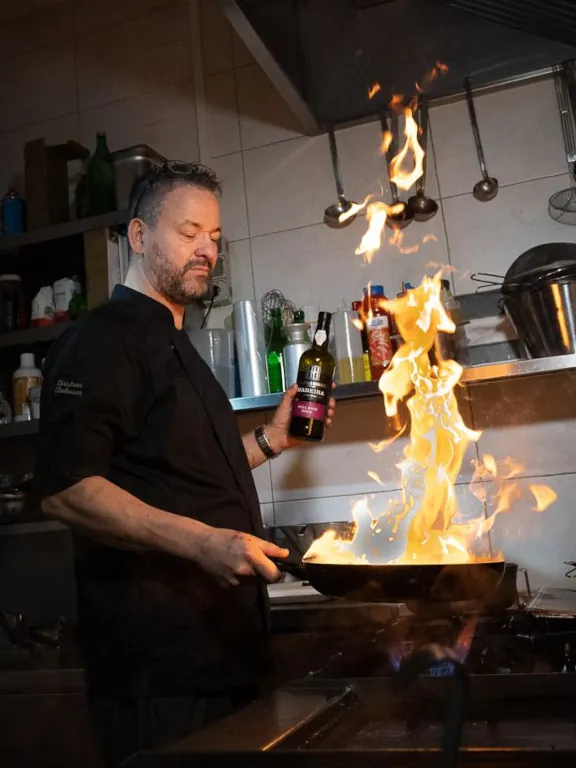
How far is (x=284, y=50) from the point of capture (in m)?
1.60

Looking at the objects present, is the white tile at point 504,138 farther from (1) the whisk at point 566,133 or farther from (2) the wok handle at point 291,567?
(2) the wok handle at point 291,567

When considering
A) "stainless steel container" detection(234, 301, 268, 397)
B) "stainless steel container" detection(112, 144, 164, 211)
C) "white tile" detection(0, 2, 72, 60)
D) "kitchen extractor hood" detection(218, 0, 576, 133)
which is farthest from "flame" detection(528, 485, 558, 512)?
"white tile" detection(0, 2, 72, 60)

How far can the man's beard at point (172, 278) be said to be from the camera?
1.32m

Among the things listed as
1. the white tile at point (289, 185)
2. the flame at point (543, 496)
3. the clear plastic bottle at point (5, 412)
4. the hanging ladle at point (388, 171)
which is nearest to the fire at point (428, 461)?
the flame at point (543, 496)

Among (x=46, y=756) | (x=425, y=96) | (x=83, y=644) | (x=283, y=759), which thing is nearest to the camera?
(x=283, y=759)

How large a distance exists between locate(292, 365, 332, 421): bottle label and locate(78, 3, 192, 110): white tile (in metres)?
1.27

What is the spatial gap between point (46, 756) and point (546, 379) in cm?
140

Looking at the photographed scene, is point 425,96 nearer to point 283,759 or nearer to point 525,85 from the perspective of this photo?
point 525,85

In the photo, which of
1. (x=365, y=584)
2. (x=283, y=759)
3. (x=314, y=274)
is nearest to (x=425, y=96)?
(x=314, y=274)

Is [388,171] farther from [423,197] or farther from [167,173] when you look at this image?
[167,173]

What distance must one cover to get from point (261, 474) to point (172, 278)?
0.81m

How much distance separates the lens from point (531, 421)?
5.84 ft

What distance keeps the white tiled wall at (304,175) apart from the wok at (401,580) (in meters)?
0.97

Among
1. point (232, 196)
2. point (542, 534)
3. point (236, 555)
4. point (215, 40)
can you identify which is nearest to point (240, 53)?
point (215, 40)
